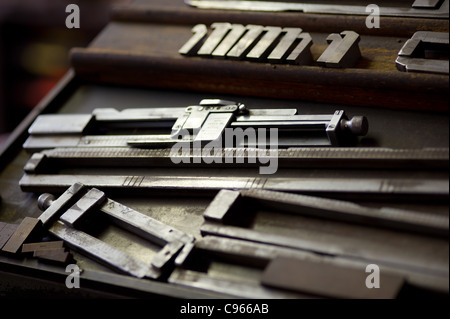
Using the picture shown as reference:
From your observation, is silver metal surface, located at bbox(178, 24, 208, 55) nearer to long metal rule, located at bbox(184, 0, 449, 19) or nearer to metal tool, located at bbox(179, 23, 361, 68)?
metal tool, located at bbox(179, 23, 361, 68)

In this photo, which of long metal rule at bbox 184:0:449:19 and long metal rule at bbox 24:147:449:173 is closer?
long metal rule at bbox 24:147:449:173

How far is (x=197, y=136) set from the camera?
2080mm

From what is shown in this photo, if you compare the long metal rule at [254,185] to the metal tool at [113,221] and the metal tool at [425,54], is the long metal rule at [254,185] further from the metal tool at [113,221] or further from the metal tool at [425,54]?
the metal tool at [425,54]

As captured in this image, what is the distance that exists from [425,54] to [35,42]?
10.8ft

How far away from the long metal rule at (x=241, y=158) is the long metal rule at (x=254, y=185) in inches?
2.1

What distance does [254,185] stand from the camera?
1871mm

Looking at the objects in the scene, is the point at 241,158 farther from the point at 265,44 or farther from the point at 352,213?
the point at 265,44

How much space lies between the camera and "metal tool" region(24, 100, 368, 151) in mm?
1935

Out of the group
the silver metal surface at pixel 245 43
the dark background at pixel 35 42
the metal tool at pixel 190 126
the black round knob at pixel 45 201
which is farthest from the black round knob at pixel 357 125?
the dark background at pixel 35 42

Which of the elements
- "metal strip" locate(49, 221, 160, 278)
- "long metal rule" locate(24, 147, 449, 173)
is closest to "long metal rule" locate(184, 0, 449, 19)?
"long metal rule" locate(24, 147, 449, 173)

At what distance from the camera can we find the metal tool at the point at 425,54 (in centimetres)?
195

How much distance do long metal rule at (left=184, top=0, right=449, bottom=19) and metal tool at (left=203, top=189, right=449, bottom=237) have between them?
85 centimetres
